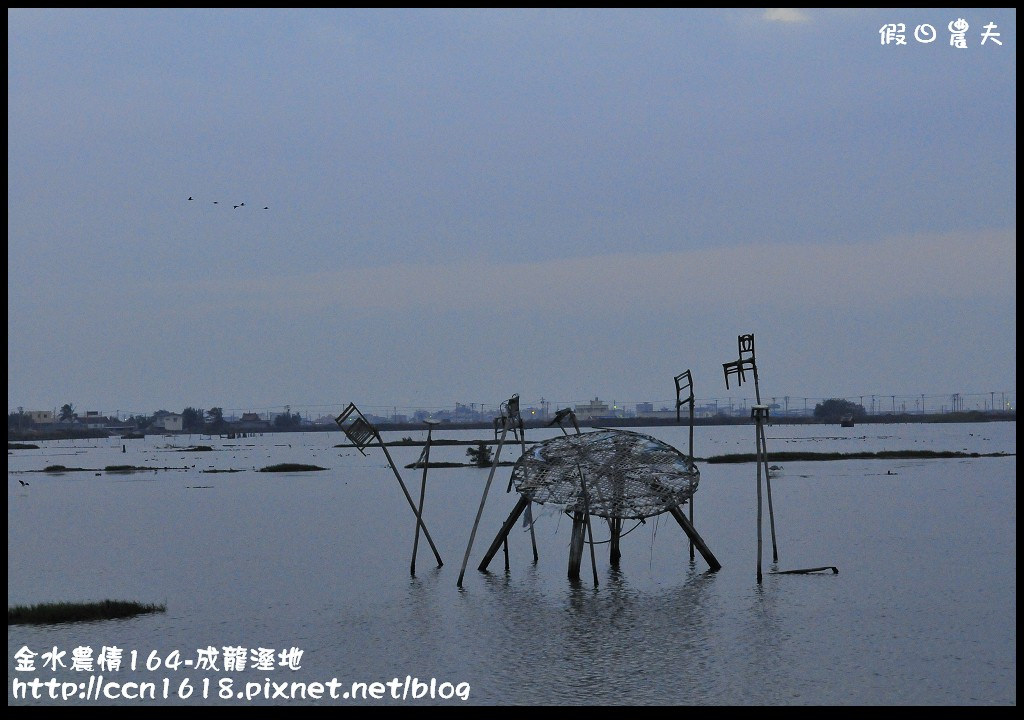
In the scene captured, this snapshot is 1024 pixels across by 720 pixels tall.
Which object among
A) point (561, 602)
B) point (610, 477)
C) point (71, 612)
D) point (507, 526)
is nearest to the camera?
point (71, 612)

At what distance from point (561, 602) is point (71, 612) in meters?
12.0

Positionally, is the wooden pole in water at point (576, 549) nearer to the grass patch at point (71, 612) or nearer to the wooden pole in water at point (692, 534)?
the wooden pole in water at point (692, 534)

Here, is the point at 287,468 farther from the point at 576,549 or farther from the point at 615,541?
the point at 576,549

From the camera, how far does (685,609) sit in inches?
1024

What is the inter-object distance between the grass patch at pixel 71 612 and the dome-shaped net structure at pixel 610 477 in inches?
411

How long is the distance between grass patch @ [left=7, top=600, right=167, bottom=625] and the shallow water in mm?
618

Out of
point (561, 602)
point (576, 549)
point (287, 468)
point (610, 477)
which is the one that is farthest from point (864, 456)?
point (561, 602)

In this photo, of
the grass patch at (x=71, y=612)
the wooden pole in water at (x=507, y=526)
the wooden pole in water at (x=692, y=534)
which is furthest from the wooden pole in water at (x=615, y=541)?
the grass patch at (x=71, y=612)

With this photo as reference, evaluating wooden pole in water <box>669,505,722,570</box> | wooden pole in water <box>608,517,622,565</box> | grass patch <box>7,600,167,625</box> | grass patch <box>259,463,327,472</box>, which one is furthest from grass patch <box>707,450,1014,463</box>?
grass patch <box>7,600,167,625</box>

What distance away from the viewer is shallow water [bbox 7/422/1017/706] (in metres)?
19.7

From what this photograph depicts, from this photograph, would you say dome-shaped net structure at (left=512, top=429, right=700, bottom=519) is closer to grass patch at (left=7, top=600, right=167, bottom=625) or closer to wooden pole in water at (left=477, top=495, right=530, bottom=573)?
wooden pole in water at (left=477, top=495, right=530, bottom=573)

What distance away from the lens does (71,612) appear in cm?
2567
